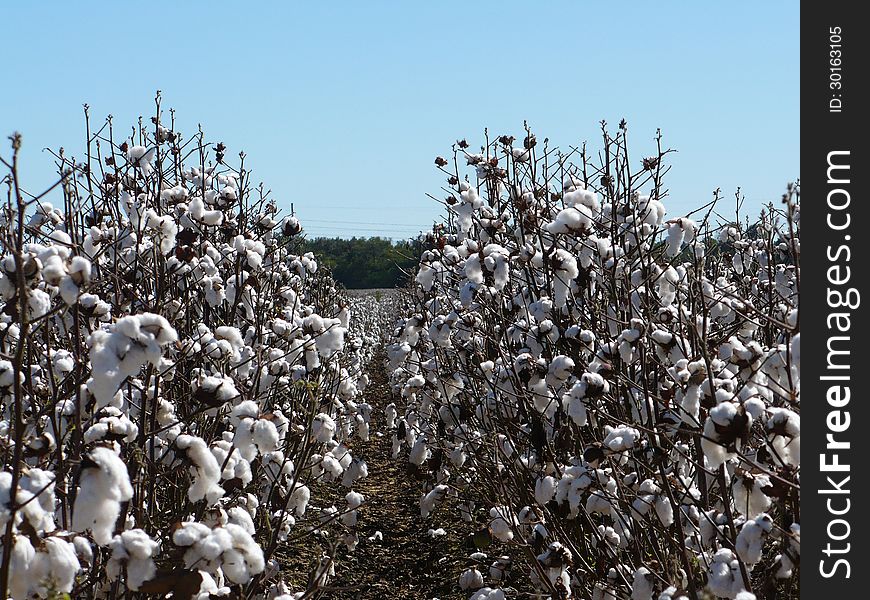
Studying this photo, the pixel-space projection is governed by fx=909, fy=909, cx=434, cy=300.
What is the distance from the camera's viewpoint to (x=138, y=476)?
9.48ft

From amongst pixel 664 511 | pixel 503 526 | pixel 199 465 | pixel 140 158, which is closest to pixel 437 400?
pixel 503 526

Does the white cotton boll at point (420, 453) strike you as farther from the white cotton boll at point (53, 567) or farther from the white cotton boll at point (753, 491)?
the white cotton boll at point (53, 567)

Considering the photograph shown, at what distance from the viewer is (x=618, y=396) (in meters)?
3.96

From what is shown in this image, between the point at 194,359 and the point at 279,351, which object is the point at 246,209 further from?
the point at 194,359

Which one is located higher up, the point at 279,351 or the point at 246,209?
the point at 246,209

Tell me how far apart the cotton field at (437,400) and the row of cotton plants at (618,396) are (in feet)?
0.06

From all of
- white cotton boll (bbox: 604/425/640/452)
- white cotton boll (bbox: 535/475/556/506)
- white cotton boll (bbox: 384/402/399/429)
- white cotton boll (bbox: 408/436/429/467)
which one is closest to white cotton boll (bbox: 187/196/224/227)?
white cotton boll (bbox: 535/475/556/506)

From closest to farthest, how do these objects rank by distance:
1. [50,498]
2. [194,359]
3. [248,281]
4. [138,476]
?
1. [50,498]
2. [138,476]
3. [194,359]
4. [248,281]

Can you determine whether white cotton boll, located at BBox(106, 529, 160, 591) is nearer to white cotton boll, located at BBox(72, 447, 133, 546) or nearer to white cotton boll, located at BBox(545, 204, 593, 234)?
white cotton boll, located at BBox(72, 447, 133, 546)

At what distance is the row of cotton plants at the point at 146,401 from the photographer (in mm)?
2021

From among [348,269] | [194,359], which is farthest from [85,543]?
[348,269]

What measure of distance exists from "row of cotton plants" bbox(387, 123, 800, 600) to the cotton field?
0.06 ft

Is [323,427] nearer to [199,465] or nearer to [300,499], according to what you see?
[300,499]

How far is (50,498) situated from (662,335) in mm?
2078
